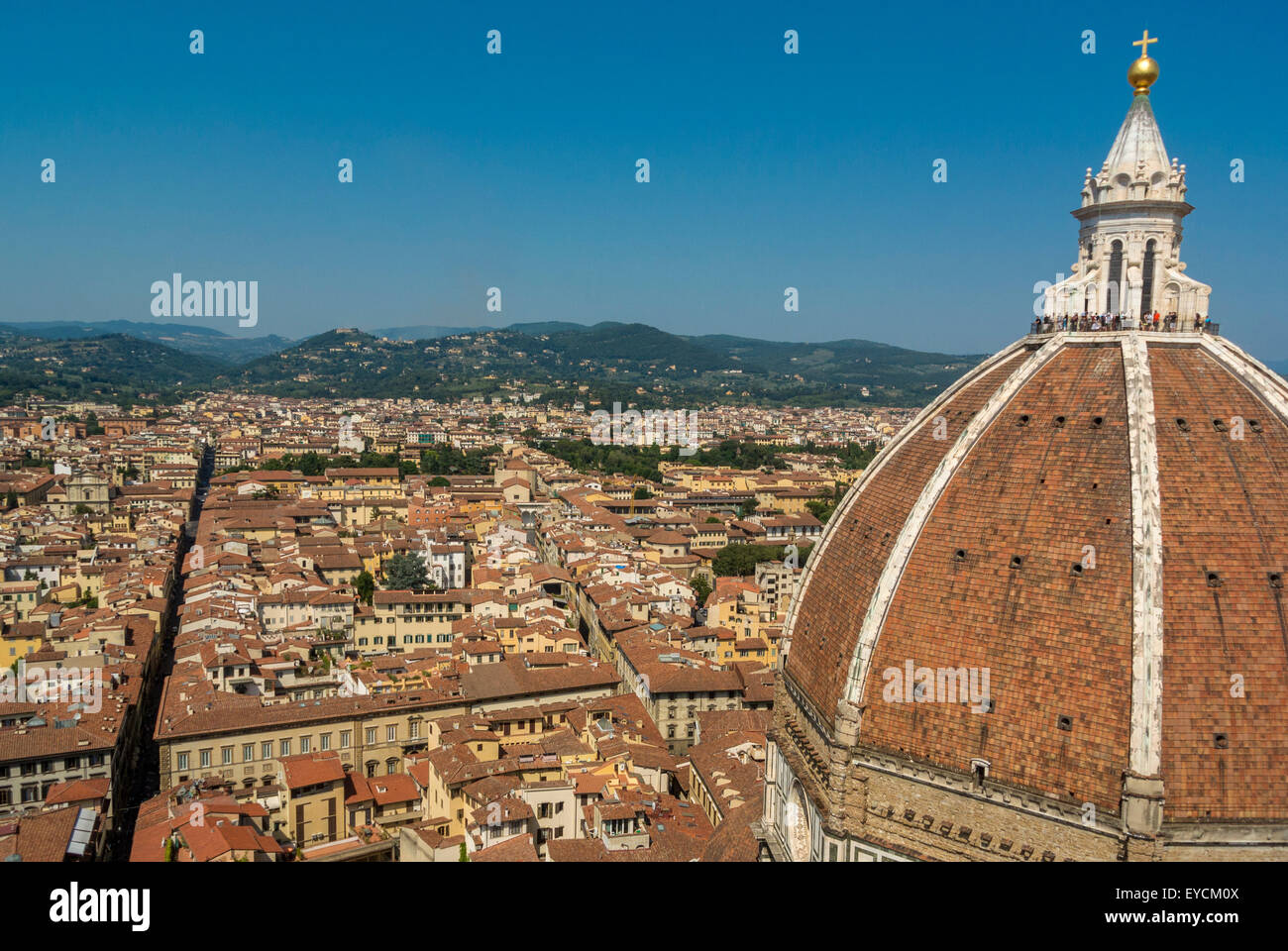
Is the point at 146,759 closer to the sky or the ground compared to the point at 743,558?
closer to the ground

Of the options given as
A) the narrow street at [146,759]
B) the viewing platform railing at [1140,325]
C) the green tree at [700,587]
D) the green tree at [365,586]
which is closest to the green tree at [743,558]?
the green tree at [700,587]

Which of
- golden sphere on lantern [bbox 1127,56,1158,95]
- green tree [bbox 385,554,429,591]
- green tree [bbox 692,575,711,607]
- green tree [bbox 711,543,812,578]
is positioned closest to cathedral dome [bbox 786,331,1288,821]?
golden sphere on lantern [bbox 1127,56,1158,95]

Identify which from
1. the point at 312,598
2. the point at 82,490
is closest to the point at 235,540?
the point at 312,598

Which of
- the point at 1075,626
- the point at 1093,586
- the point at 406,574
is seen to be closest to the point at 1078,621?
the point at 1075,626

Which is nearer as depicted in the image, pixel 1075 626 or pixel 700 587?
pixel 1075 626

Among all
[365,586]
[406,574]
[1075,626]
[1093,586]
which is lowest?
[365,586]

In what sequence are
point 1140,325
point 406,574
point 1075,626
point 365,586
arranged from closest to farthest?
point 1075,626, point 1140,325, point 406,574, point 365,586

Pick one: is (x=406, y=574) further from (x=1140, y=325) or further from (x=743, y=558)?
(x=1140, y=325)
